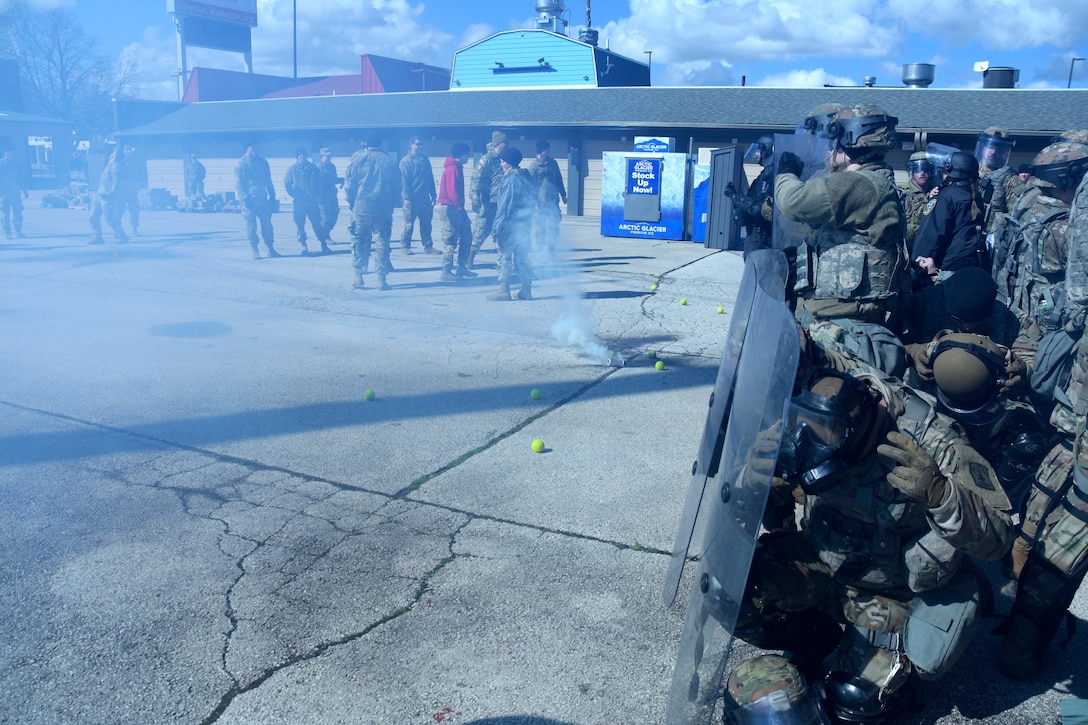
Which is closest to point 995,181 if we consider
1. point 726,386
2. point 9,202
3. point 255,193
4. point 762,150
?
point 762,150

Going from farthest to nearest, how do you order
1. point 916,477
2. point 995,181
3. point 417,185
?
1. point 417,185
2. point 995,181
3. point 916,477

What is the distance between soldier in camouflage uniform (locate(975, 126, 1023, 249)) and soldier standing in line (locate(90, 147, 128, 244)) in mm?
14447

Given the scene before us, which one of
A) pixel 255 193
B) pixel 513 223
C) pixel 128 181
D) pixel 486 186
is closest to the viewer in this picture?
pixel 513 223

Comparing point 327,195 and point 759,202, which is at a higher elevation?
point 327,195

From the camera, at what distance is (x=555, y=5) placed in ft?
→ 116

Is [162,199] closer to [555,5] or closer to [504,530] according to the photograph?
[555,5]

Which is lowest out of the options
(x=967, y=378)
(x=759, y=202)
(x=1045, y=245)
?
(x=967, y=378)

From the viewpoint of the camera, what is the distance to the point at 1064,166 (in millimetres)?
4211

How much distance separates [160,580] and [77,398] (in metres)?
3.21

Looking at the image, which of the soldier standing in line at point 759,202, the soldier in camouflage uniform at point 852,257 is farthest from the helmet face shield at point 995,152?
the soldier in camouflage uniform at point 852,257

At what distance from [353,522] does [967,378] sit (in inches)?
115

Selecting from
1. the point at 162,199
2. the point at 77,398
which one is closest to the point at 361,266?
the point at 77,398

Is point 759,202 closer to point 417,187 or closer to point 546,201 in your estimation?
point 546,201

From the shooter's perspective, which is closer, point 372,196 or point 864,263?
point 864,263
